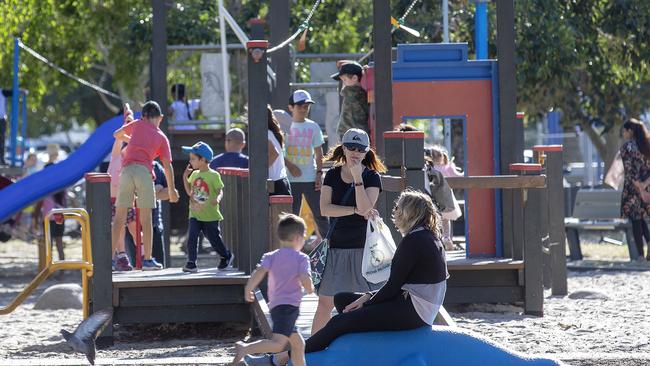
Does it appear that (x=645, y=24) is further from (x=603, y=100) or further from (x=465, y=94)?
(x=465, y=94)

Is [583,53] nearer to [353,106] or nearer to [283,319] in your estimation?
[353,106]

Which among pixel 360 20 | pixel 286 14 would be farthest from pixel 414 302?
pixel 360 20

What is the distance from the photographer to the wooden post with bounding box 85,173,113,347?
10672 mm

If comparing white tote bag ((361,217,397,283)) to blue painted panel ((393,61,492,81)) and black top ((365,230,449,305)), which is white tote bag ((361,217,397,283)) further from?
blue painted panel ((393,61,492,81))

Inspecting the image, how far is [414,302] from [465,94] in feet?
17.2

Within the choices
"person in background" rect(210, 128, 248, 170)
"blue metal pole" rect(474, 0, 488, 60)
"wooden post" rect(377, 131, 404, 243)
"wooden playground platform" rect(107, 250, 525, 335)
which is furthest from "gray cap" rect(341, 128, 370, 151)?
"blue metal pole" rect(474, 0, 488, 60)

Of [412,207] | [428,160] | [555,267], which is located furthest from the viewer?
[555,267]

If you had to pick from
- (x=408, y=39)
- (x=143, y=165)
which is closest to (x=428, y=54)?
(x=143, y=165)

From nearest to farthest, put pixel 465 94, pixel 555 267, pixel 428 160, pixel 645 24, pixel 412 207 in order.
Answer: pixel 412 207 < pixel 428 160 < pixel 465 94 < pixel 555 267 < pixel 645 24

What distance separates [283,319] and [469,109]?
5.38 m

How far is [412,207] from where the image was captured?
26.1ft

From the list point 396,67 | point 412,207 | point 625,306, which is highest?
point 396,67

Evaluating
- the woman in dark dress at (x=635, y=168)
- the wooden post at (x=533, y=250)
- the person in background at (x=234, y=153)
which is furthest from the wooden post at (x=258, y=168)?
the woman in dark dress at (x=635, y=168)

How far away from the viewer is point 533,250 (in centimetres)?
1212
